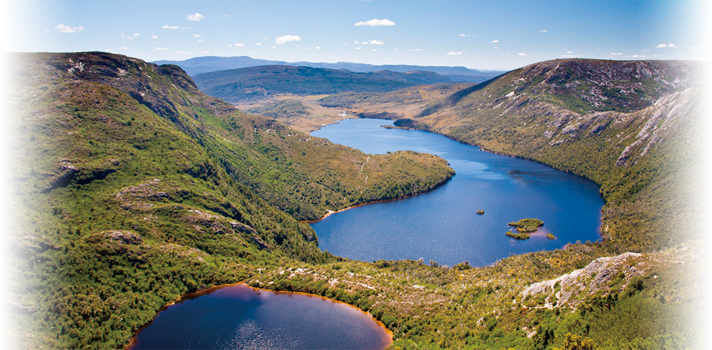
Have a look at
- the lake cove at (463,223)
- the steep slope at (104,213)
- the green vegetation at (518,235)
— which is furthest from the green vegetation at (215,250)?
the green vegetation at (518,235)

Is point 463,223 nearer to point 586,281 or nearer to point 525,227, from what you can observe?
point 525,227

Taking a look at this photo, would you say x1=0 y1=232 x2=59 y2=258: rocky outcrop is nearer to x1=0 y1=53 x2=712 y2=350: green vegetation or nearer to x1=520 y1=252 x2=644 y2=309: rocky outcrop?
x1=0 y1=53 x2=712 y2=350: green vegetation

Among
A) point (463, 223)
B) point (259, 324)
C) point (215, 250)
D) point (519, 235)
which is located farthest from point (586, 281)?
point (463, 223)

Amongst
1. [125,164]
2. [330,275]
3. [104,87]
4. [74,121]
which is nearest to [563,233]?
[330,275]

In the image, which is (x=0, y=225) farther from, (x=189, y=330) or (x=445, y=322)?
(x=445, y=322)

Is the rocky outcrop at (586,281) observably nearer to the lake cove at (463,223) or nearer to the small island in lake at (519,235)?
the lake cove at (463,223)

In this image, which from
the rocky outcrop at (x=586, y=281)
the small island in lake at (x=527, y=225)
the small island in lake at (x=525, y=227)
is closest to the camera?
the rocky outcrop at (x=586, y=281)
